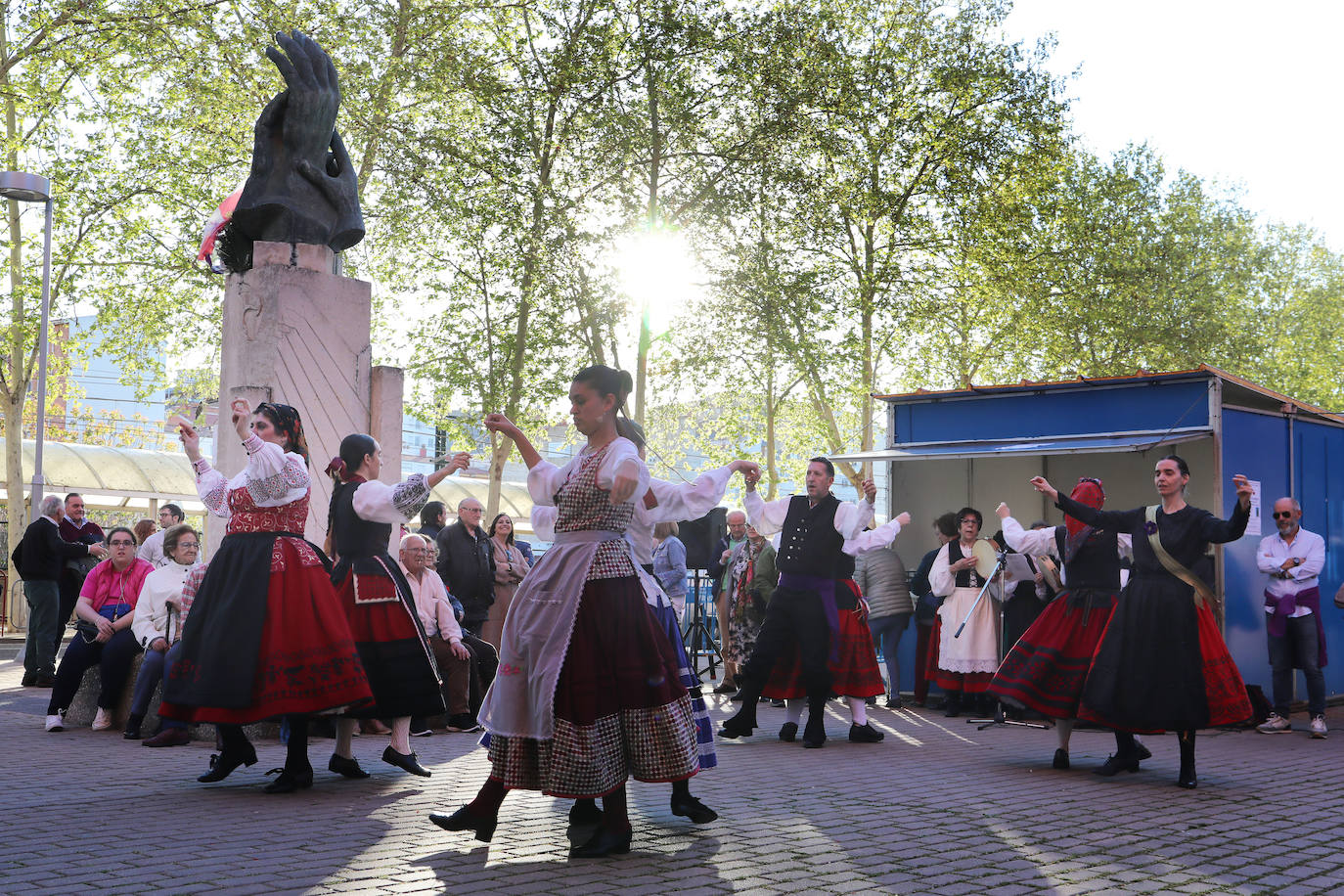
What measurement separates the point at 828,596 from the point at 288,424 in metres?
4.20

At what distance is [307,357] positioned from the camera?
9922mm

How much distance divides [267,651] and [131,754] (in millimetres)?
2724

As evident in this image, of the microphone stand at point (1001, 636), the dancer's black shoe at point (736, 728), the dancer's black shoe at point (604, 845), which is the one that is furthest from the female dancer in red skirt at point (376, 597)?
the microphone stand at point (1001, 636)

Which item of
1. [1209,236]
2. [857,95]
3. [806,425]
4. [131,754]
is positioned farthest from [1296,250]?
[131,754]

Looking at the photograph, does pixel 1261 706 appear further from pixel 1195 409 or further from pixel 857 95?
pixel 857 95

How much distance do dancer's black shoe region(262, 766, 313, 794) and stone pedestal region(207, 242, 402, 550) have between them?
3.23 m

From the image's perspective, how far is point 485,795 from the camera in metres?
5.45

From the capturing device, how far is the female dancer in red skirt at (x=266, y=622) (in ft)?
20.7

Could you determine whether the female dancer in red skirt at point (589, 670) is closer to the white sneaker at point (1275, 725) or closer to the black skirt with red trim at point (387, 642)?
the black skirt with red trim at point (387, 642)

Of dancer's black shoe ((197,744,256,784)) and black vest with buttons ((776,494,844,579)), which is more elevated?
black vest with buttons ((776,494,844,579))

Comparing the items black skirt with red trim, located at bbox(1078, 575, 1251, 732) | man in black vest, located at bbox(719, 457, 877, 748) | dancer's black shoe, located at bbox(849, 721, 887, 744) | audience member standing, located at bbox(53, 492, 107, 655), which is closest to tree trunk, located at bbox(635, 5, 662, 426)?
audience member standing, located at bbox(53, 492, 107, 655)

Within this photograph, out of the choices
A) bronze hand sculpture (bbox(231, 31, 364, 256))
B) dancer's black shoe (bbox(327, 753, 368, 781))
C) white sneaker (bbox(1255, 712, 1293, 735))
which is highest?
bronze hand sculpture (bbox(231, 31, 364, 256))

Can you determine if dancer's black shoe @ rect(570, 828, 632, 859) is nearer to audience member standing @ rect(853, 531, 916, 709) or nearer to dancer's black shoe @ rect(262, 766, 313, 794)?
dancer's black shoe @ rect(262, 766, 313, 794)

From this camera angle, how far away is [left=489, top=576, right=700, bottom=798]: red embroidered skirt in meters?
5.28
